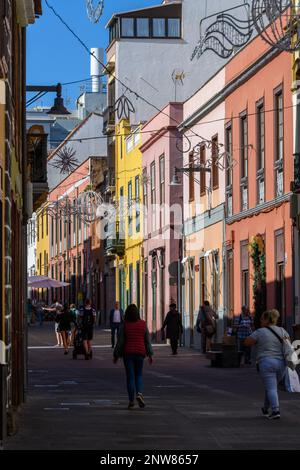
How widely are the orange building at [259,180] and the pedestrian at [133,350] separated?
12.9m

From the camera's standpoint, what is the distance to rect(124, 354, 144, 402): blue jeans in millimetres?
20812

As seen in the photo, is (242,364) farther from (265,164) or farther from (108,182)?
(108,182)

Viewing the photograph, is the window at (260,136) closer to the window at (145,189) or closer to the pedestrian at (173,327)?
the pedestrian at (173,327)

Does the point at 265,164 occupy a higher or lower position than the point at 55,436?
higher

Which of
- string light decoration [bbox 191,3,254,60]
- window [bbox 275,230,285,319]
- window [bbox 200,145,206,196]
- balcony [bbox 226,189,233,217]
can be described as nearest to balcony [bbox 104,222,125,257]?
window [bbox 200,145,206,196]

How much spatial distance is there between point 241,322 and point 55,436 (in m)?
19.1

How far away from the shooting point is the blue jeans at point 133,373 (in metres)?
20.8

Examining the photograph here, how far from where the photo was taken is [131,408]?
2069 cm

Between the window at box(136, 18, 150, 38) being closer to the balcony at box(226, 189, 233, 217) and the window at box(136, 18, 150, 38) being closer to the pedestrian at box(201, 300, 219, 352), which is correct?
the balcony at box(226, 189, 233, 217)

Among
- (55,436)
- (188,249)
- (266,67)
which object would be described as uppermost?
(266,67)

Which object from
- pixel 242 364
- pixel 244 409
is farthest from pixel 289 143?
pixel 244 409

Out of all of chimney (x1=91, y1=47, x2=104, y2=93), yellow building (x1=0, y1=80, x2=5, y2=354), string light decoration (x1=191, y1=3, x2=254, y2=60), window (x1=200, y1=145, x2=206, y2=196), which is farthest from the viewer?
chimney (x1=91, y1=47, x2=104, y2=93)

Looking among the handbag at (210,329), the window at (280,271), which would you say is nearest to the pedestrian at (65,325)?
the handbag at (210,329)

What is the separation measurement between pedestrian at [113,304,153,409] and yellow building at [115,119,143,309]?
35899 millimetres
